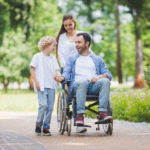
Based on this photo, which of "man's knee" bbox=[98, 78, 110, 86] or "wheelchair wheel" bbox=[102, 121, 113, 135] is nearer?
"man's knee" bbox=[98, 78, 110, 86]

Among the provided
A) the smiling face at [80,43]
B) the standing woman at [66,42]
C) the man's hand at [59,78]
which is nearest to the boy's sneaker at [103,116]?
the man's hand at [59,78]

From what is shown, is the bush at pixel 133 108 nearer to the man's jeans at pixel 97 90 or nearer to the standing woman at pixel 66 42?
the standing woman at pixel 66 42

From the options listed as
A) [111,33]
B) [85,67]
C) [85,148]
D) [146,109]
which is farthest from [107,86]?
[111,33]

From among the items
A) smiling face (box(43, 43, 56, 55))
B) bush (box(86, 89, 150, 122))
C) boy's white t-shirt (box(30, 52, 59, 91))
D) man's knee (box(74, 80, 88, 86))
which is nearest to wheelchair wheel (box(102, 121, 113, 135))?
man's knee (box(74, 80, 88, 86))

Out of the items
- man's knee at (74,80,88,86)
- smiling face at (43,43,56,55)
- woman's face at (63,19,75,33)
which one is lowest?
man's knee at (74,80,88,86)

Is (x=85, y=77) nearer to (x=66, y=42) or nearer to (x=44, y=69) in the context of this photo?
(x=44, y=69)

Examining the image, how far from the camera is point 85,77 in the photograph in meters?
7.12

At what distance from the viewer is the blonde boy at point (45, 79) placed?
711 cm

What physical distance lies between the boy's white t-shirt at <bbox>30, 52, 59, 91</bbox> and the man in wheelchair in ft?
0.60

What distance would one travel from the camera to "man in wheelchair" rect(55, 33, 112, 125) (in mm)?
6758

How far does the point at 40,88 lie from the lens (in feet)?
23.3

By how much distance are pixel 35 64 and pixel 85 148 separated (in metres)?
2.24

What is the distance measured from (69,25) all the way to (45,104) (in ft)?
4.71

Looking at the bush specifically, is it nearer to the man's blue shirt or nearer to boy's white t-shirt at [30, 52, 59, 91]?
the man's blue shirt
